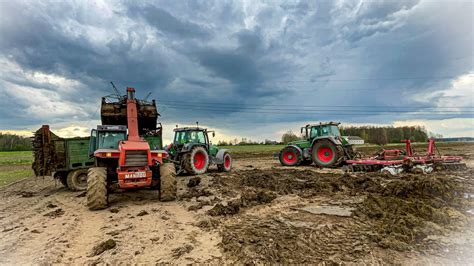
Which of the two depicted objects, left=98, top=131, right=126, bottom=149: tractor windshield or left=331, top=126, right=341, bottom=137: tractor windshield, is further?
left=331, top=126, right=341, bottom=137: tractor windshield

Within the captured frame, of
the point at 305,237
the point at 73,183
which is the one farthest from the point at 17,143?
the point at 305,237

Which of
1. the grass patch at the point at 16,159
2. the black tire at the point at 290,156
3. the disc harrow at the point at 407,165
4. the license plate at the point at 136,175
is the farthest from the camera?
the grass patch at the point at 16,159

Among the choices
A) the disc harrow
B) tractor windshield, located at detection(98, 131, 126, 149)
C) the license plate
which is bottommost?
the disc harrow

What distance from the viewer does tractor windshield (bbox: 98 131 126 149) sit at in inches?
321

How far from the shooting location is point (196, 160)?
1208cm

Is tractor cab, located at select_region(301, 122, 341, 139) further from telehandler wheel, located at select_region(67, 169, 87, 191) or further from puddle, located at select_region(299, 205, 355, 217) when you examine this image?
telehandler wheel, located at select_region(67, 169, 87, 191)

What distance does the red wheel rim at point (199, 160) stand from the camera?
12047mm

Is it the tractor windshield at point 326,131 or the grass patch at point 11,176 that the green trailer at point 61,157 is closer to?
the grass patch at point 11,176

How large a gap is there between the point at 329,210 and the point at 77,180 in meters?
8.69

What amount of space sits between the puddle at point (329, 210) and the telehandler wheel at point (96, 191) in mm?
4570

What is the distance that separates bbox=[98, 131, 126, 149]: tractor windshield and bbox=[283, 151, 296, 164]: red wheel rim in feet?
31.7

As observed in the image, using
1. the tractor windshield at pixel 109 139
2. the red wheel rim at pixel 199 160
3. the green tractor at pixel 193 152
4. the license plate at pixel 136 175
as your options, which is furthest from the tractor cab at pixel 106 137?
the red wheel rim at pixel 199 160

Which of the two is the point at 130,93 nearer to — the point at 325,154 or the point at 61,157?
the point at 61,157

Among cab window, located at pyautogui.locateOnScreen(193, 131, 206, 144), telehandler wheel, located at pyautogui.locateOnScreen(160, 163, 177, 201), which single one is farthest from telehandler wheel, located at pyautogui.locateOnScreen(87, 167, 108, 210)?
cab window, located at pyautogui.locateOnScreen(193, 131, 206, 144)
